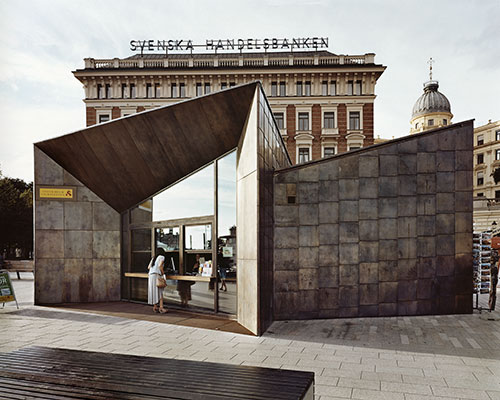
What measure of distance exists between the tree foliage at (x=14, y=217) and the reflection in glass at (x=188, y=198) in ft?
106

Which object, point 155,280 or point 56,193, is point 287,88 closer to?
point 56,193

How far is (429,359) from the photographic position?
688cm

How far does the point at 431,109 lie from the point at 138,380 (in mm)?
96739

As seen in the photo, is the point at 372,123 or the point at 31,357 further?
the point at 372,123

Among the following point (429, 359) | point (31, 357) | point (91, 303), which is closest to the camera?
point (31, 357)

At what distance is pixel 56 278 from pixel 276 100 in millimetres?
34568

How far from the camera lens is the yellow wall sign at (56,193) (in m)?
13.2

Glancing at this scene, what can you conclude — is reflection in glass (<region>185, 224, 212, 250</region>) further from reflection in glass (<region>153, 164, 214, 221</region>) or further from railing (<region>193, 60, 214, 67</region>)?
railing (<region>193, 60, 214, 67</region>)

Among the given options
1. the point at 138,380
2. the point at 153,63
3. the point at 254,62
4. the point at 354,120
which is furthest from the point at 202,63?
the point at 138,380

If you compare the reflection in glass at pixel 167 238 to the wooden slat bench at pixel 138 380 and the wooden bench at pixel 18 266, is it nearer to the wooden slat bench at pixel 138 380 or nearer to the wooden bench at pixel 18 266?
the wooden slat bench at pixel 138 380

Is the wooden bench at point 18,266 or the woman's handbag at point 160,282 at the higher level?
the woman's handbag at point 160,282

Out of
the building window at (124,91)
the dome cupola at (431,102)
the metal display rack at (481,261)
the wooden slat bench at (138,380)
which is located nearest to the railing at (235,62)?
the building window at (124,91)

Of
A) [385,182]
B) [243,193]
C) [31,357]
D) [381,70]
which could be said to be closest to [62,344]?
[31,357]

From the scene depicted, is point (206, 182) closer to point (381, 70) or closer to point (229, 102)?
point (229, 102)
